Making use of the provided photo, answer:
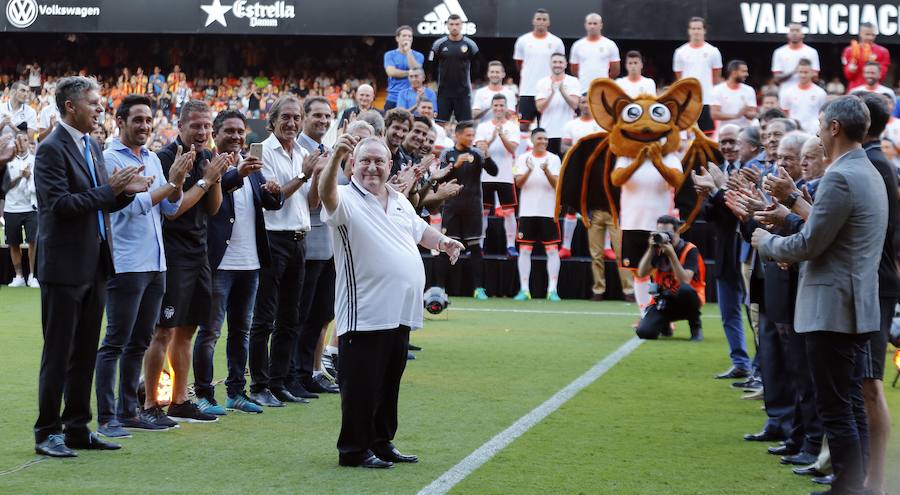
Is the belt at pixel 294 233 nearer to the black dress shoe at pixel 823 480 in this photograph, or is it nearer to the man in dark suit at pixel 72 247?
the man in dark suit at pixel 72 247

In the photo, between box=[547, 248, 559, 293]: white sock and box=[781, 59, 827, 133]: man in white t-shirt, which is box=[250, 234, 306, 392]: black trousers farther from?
box=[781, 59, 827, 133]: man in white t-shirt

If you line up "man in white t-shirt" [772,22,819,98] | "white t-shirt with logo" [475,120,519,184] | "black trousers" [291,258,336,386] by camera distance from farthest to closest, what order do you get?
1. "man in white t-shirt" [772,22,819,98]
2. "white t-shirt with logo" [475,120,519,184]
3. "black trousers" [291,258,336,386]

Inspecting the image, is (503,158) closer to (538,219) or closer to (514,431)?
(538,219)

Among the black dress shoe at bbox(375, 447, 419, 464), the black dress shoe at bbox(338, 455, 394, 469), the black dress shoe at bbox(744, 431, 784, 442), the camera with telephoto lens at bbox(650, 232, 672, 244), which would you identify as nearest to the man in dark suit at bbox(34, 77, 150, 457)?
the black dress shoe at bbox(338, 455, 394, 469)

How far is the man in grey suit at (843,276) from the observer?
223 inches

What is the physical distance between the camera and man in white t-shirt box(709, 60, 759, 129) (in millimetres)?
18312

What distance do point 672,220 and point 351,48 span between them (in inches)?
748

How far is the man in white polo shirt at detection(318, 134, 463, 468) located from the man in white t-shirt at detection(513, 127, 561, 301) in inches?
420

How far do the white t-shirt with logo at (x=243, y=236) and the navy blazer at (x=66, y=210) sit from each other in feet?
4.80

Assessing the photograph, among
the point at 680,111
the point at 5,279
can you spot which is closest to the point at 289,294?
the point at 680,111

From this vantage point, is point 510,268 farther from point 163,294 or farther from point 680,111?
point 163,294

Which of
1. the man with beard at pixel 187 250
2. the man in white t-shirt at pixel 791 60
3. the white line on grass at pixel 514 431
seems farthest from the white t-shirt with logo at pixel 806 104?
the man with beard at pixel 187 250

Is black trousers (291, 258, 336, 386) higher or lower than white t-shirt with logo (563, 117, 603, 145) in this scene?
lower

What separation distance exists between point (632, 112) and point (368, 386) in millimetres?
8685
